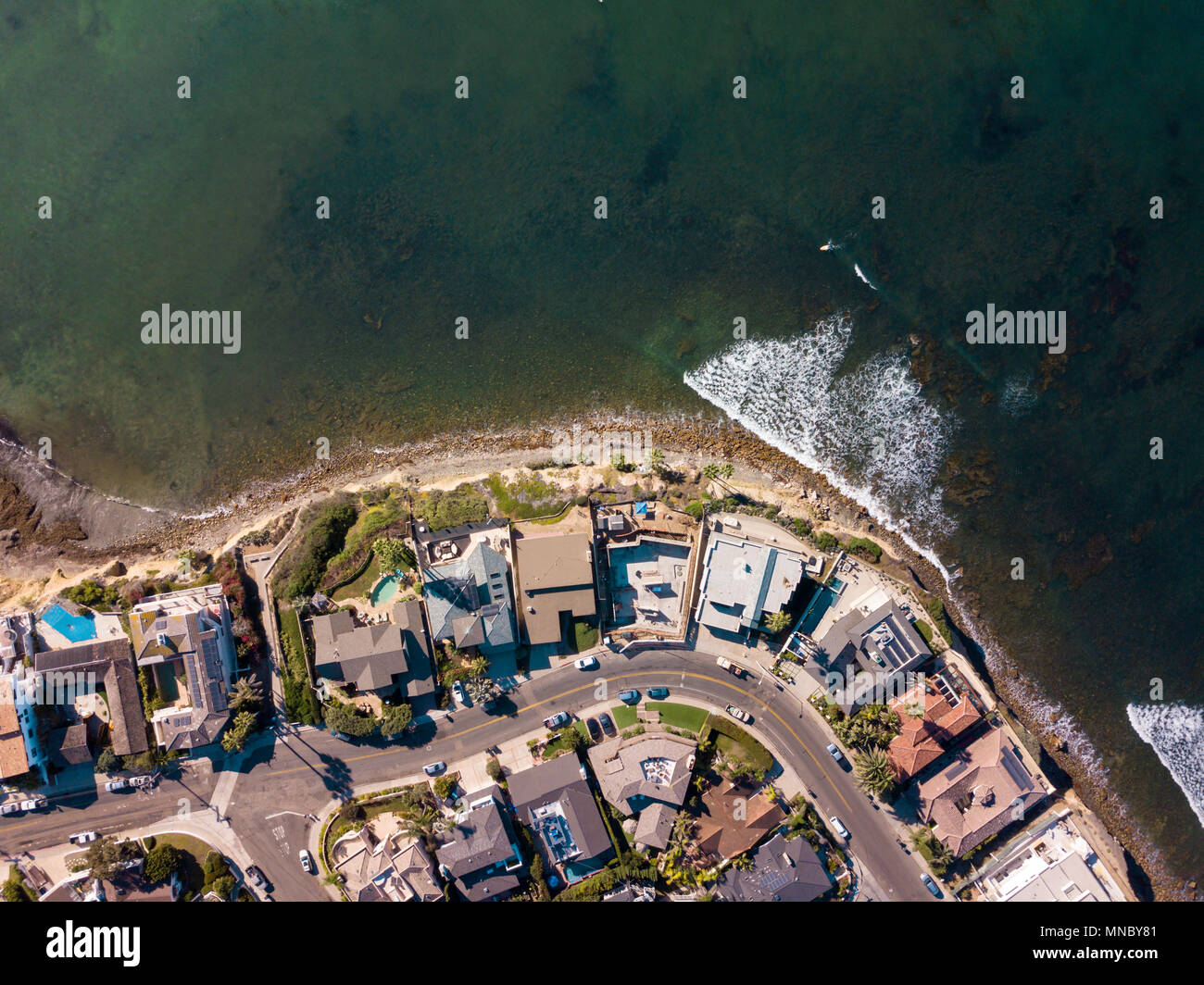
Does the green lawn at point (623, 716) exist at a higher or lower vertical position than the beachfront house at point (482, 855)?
higher

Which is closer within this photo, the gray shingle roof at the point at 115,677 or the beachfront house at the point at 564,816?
the gray shingle roof at the point at 115,677

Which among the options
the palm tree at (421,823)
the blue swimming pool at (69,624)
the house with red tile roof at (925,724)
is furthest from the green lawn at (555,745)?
the blue swimming pool at (69,624)

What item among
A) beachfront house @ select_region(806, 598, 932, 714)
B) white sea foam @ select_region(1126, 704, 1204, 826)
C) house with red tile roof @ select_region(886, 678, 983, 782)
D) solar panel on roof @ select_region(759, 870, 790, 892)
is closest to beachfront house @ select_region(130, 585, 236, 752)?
solar panel on roof @ select_region(759, 870, 790, 892)

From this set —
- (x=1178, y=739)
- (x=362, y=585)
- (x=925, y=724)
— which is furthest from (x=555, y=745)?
(x=1178, y=739)

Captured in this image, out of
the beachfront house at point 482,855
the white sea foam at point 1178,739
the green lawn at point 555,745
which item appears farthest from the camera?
the white sea foam at point 1178,739

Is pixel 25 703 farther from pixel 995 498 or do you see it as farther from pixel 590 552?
pixel 995 498

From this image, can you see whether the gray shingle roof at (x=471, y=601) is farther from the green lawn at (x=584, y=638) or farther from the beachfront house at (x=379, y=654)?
the green lawn at (x=584, y=638)

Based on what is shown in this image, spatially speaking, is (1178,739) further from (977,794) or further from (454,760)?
(454,760)
